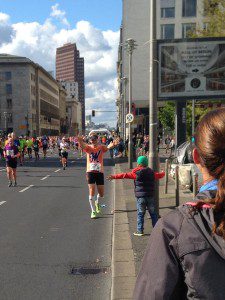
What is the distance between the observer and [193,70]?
51.5 feet

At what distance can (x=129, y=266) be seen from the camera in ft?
19.7

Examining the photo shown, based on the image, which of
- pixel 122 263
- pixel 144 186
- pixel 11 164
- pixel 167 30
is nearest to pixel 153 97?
pixel 144 186

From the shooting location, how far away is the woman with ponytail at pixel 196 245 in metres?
1.52

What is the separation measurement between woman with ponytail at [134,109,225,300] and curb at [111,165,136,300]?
3.50 meters

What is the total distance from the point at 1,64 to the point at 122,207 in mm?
105921

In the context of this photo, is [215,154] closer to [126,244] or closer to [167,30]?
[126,244]

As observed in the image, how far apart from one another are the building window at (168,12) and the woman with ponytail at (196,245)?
59992 millimetres

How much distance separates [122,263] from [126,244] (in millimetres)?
1086

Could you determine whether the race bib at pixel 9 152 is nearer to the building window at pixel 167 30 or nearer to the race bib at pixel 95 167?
the race bib at pixel 95 167

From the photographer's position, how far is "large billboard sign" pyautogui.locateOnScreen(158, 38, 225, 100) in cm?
1516

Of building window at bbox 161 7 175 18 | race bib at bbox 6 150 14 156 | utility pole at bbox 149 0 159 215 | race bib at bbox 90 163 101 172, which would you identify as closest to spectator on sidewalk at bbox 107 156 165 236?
utility pole at bbox 149 0 159 215

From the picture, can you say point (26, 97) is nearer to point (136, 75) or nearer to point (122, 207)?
point (136, 75)

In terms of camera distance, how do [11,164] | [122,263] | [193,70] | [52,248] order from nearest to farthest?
[122,263]
[52,248]
[193,70]
[11,164]

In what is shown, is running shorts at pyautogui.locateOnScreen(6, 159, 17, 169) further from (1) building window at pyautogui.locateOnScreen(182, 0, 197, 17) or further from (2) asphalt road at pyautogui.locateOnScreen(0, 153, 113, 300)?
(1) building window at pyautogui.locateOnScreen(182, 0, 197, 17)
